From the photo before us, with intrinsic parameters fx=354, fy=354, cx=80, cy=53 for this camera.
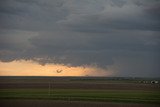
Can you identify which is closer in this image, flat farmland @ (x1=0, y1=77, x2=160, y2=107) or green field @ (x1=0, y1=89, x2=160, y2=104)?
flat farmland @ (x1=0, y1=77, x2=160, y2=107)

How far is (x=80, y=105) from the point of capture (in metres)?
29.9

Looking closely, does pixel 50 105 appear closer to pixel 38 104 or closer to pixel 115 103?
pixel 38 104

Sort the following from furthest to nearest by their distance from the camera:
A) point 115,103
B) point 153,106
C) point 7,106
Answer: point 115,103 → point 153,106 → point 7,106

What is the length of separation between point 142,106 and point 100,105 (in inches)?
141

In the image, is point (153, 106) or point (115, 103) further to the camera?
point (115, 103)

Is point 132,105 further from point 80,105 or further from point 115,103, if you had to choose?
point 80,105

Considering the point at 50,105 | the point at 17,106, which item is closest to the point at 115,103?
the point at 50,105

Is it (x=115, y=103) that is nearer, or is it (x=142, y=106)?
(x=142, y=106)

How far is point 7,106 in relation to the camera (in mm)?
27797

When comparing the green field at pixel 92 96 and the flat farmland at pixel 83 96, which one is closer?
the flat farmland at pixel 83 96

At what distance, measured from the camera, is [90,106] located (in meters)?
29.5

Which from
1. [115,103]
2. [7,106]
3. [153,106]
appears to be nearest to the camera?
[7,106]

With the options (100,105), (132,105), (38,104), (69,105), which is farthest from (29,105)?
(132,105)

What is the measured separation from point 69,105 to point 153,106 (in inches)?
278
